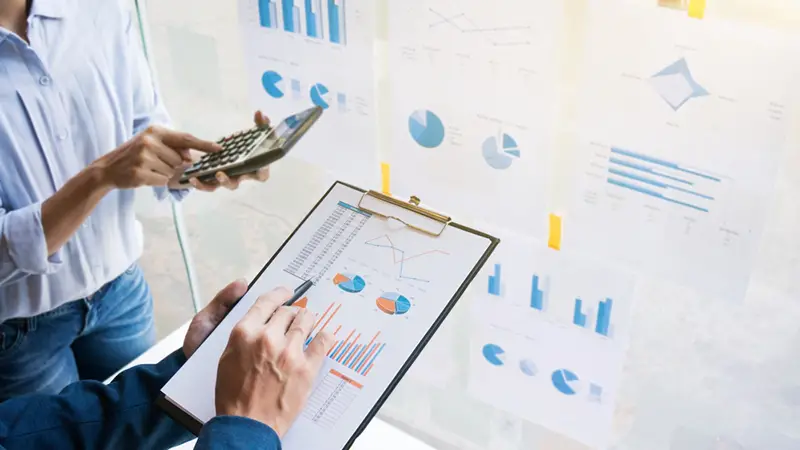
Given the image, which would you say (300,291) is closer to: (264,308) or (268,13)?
(264,308)

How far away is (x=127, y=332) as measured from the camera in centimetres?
132

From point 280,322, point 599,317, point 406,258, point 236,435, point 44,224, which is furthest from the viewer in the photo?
point 599,317

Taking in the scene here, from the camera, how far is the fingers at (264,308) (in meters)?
0.80

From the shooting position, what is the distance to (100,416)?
906 mm

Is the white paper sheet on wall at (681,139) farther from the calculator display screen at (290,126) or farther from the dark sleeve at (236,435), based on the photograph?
the dark sleeve at (236,435)

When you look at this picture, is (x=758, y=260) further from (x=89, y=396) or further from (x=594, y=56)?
(x=89, y=396)

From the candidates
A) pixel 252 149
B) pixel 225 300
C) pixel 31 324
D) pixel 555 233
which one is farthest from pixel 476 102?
pixel 31 324

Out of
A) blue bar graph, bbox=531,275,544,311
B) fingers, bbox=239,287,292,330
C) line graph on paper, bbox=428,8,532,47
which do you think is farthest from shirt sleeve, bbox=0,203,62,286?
blue bar graph, bbox=531,275,544,311

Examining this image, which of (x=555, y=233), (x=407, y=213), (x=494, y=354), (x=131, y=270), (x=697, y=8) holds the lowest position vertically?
(x=494, y=354)

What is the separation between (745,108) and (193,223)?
3.98ft

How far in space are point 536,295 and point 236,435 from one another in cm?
59

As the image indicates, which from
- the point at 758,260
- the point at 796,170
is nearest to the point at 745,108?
the point at 796,170

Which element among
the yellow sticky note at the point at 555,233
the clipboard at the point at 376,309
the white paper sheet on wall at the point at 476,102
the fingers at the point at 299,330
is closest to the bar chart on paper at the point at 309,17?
the white paper sheet on wall at the point at 476,102

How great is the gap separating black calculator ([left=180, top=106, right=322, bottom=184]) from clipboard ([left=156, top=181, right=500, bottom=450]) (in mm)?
96
